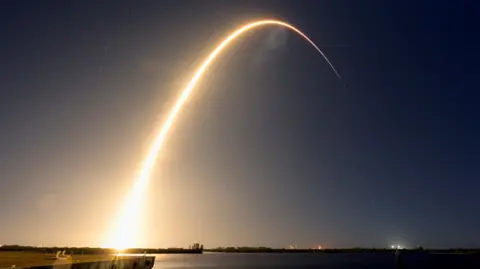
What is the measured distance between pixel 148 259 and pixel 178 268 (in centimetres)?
4162

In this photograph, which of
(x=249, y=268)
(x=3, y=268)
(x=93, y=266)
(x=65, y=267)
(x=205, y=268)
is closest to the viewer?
(x=3, y=268)

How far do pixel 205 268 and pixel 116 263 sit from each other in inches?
2918

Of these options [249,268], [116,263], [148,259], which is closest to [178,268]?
[249,268]

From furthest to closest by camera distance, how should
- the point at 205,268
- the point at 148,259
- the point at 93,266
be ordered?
1. the point at 205,268
2. the point at 148,259
3. the point at 93,266

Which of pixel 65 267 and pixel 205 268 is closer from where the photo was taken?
pixel 65 267

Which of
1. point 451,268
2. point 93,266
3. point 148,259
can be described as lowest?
point 93,266

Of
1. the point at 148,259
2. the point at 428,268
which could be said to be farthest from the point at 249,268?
the point at 428,268

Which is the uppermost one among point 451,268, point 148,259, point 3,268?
point 451,268

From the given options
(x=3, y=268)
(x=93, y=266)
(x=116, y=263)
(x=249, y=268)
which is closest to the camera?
(x=3, y=268)

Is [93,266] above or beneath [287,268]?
beneath

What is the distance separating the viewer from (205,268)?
12638 cm

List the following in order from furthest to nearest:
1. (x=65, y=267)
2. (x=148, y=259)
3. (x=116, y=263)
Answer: (x=148, y=259) → (x=116, y=263) → (x=65, y=267)

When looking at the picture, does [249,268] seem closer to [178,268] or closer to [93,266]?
[178,268]

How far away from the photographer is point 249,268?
118000 millimetres
